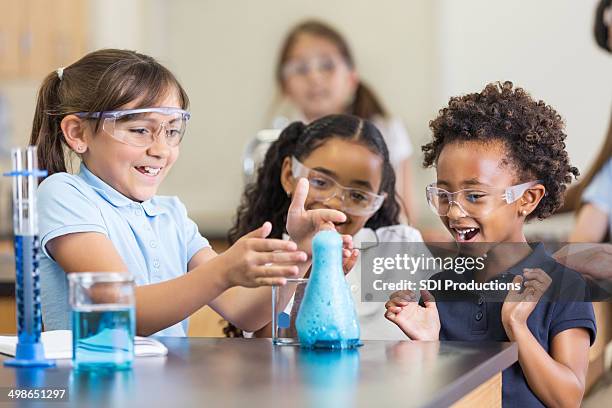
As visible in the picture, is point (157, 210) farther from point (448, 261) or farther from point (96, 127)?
Result: point (448, 261)

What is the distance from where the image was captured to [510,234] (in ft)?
6.23

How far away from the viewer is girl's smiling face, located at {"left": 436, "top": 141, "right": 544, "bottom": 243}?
1877mm

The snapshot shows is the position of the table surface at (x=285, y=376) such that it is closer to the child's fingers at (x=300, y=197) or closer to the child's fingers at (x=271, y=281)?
the child's fingers at (x=271, y=281)

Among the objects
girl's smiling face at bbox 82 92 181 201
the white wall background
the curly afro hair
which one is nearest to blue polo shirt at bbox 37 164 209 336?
girl's smiling face at bbox 82 92 181 201

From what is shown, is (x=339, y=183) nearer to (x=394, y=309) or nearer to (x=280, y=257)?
(x=394, y=309)

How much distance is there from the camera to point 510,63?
513 cm

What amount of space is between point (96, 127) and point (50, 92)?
140 mm

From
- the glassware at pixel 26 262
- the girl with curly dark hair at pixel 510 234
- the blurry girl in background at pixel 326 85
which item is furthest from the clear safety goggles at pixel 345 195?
the blurry girl in background at pixel 326 85

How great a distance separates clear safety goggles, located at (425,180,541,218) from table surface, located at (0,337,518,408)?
45 centimetres

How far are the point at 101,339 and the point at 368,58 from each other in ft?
14.5

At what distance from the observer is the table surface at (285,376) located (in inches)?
41.6

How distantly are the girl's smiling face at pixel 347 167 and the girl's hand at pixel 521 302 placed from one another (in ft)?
→ 1.58

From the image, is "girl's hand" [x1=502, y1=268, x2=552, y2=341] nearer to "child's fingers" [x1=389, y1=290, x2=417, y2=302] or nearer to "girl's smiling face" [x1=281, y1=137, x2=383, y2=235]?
"child's fingers" [x1=389, y1=290, x2=417, y2=302]

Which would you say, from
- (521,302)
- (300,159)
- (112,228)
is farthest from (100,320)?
(300,159)
